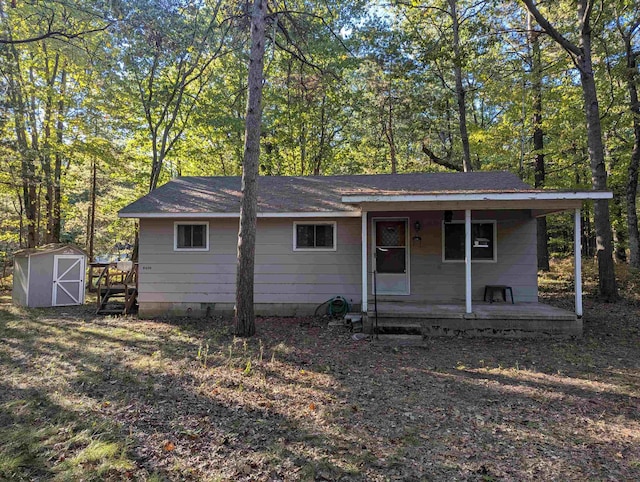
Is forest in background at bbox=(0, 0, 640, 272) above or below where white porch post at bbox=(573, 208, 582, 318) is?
above

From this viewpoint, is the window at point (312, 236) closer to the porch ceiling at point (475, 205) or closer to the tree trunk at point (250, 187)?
the porch ceiling at point (475, 205)

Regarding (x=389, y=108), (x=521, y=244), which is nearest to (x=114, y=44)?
(x=389, y=108)

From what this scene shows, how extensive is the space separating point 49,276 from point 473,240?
37.9ft

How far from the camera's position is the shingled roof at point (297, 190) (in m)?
8.30

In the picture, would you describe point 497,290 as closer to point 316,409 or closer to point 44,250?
point 316,409

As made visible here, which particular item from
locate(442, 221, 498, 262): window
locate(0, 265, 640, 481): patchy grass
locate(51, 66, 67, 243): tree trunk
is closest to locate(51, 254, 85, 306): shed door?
locate(0, 265, 640, 481): patchy grass

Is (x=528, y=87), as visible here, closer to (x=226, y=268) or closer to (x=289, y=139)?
(x=289, y=139)

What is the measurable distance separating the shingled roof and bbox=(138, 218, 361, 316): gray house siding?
0.38 metres

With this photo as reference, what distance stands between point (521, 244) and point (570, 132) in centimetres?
737

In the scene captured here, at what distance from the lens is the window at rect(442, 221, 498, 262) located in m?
8.09

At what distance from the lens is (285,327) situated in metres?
7.46

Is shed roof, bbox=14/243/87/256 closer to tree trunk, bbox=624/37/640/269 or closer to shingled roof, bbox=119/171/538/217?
shingled roof, bbox=119/171/538/217

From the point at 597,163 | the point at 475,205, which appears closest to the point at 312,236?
the point at 475,205

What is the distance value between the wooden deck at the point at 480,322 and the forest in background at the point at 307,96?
5790 millimetres
